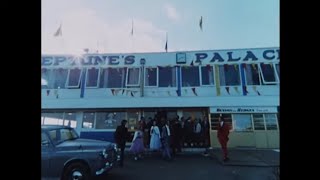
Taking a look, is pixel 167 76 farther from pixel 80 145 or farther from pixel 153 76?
pixel 80 145

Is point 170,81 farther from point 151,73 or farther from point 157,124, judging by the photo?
point 157,124

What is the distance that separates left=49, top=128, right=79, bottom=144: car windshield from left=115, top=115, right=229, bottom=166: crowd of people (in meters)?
1.92

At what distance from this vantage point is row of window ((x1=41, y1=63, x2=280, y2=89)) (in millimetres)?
11086

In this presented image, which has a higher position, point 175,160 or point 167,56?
point 167,56

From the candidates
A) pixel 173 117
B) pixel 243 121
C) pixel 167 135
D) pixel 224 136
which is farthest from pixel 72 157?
pixel 243 121

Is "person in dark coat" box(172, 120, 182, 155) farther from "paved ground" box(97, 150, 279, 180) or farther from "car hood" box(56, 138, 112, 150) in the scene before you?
"car hood" box(56, 138, 112, 150)

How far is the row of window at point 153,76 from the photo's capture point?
1109 cm

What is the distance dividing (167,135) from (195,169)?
149 cm

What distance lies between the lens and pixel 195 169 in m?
8.09

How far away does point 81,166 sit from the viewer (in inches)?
231
